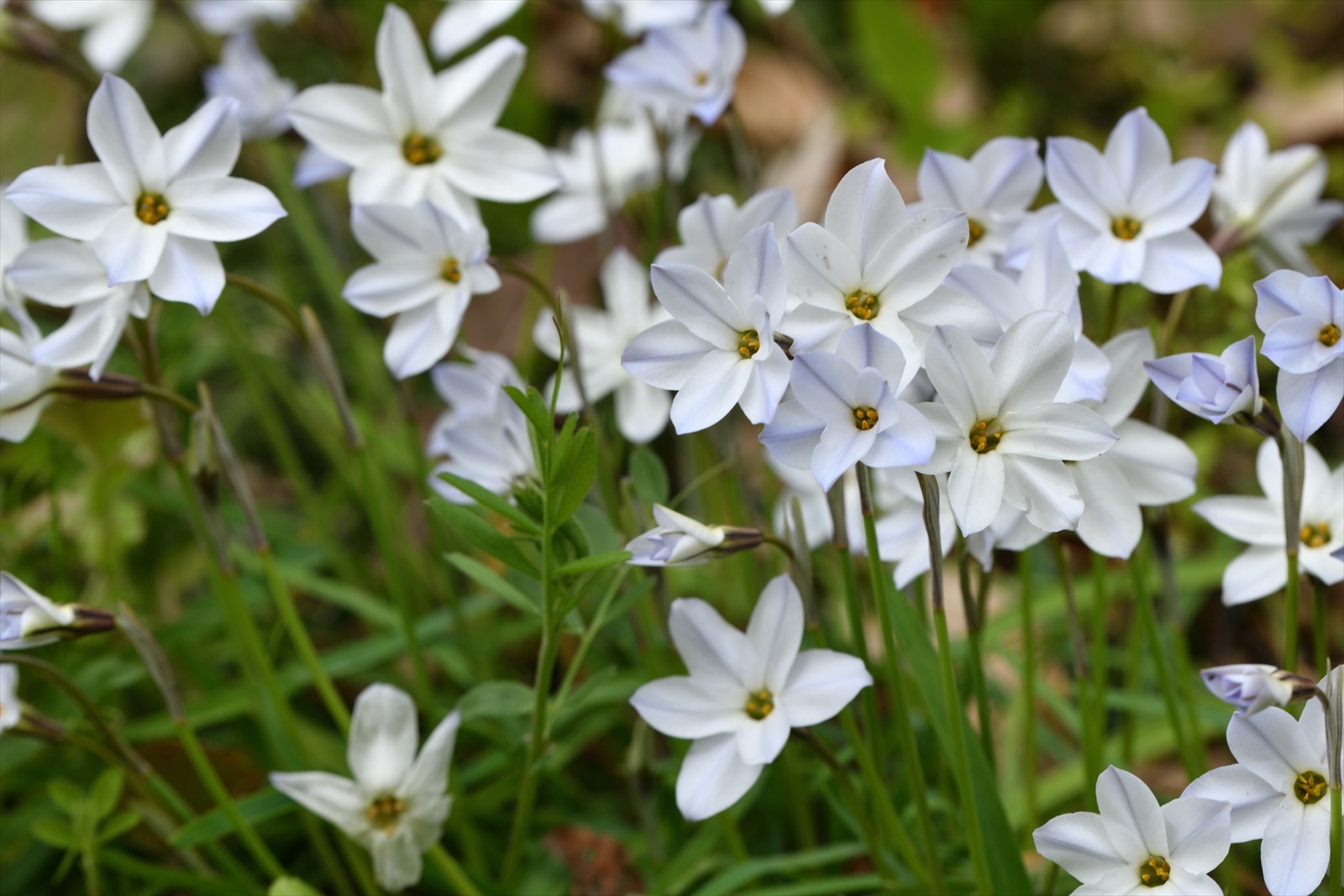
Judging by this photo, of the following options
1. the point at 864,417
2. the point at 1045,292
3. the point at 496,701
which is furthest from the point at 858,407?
the point at 496,701

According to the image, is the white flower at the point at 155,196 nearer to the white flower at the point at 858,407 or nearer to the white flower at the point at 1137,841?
the white flower at the point at 858,407

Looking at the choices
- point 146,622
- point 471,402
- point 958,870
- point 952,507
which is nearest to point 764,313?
point 952,507

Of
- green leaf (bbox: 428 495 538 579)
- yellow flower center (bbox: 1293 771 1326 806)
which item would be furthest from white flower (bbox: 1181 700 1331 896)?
green leaf (bbox: 428 495 538 579)

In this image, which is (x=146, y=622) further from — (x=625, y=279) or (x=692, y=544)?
(x=692, y=544)

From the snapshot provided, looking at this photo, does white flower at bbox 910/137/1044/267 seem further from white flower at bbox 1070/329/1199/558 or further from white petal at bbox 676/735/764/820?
white petal at bbox 676/735/764/820

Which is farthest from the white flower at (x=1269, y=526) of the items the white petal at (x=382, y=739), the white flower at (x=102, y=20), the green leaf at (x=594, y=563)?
the white flower at (x=102, y=20)

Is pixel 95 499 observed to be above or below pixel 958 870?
above
